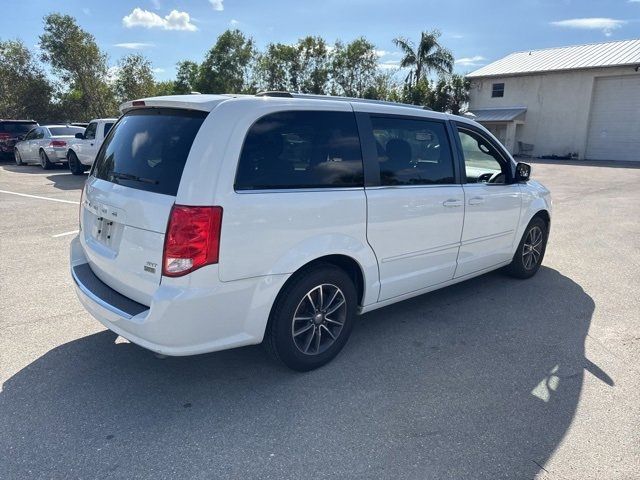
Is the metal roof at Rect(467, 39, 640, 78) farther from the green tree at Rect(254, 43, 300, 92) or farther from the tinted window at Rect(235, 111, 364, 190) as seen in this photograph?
the tinted window at Rect(235, 111, 364, 190)

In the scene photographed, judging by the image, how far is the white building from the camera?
28531mm

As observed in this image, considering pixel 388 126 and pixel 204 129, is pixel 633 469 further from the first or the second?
pixel 204 129

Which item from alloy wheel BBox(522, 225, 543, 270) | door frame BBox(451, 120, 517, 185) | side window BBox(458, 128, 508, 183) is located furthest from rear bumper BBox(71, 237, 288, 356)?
alloy wheel BBox(522, 225, 543, 270)

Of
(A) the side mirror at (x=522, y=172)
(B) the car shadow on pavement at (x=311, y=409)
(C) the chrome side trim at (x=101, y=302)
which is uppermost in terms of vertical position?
(A) the side mirror at (x=522, y=172)

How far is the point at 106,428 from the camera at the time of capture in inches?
109

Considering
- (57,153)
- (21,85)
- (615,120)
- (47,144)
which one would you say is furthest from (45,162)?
(615,120)

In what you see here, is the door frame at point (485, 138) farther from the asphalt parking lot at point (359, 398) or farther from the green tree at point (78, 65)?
the green tree at point (78, 65)

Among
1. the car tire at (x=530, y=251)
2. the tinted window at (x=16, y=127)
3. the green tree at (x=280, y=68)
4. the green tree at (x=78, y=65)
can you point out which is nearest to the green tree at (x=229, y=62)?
the green tree at (x=280, y=68)

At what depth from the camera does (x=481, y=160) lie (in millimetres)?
4766

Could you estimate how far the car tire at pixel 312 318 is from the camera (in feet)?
10.4

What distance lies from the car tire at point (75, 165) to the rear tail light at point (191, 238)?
576 inches

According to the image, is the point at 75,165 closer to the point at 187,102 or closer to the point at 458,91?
the point at 187,102

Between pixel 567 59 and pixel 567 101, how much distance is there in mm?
3438

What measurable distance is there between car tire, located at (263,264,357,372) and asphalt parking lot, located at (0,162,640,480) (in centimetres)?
16
